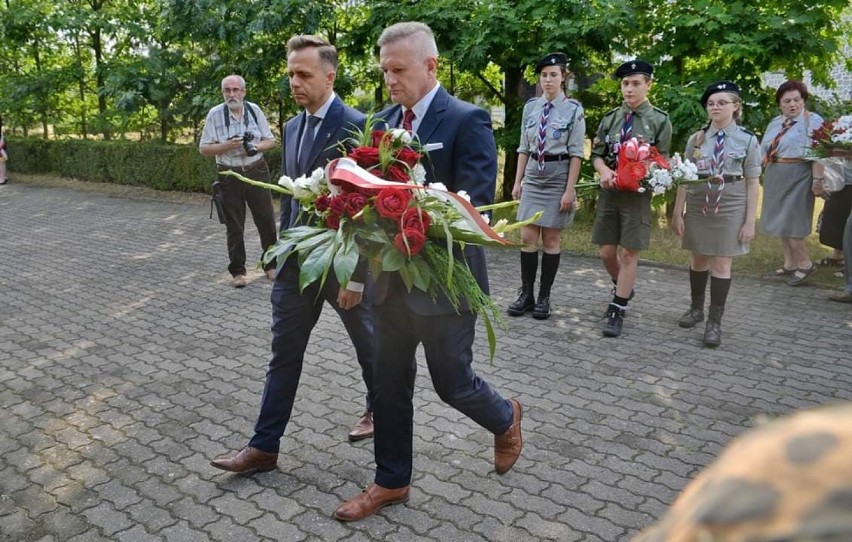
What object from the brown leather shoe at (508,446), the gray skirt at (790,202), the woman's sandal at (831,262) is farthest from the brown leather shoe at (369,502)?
the woman's sandal at (831,262)

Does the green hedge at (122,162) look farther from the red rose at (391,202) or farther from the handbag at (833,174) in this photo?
the red rose at (391,202)

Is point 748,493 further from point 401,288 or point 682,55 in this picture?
point 682,55

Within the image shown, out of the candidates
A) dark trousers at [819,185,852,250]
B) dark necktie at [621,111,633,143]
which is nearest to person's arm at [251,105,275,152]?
dark necktie at [621,111,633,143]

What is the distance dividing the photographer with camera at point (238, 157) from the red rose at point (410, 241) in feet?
16.0

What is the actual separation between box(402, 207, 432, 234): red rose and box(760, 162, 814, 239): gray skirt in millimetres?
6372

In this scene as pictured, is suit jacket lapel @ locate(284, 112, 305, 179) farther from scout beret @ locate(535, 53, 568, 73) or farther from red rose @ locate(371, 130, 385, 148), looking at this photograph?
scout beret @ locate(535, 53, 568, 73)

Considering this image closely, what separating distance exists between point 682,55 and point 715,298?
4.69 meters

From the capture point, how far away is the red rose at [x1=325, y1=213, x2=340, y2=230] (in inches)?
126

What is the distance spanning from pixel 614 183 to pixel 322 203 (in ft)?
11.2

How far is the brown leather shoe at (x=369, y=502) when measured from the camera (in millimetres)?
3516

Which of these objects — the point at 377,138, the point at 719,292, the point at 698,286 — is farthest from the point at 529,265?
the point at 377,138

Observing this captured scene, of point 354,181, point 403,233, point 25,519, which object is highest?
point 354,181

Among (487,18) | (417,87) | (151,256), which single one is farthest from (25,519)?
(487,18)

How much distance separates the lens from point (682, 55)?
9664mm
